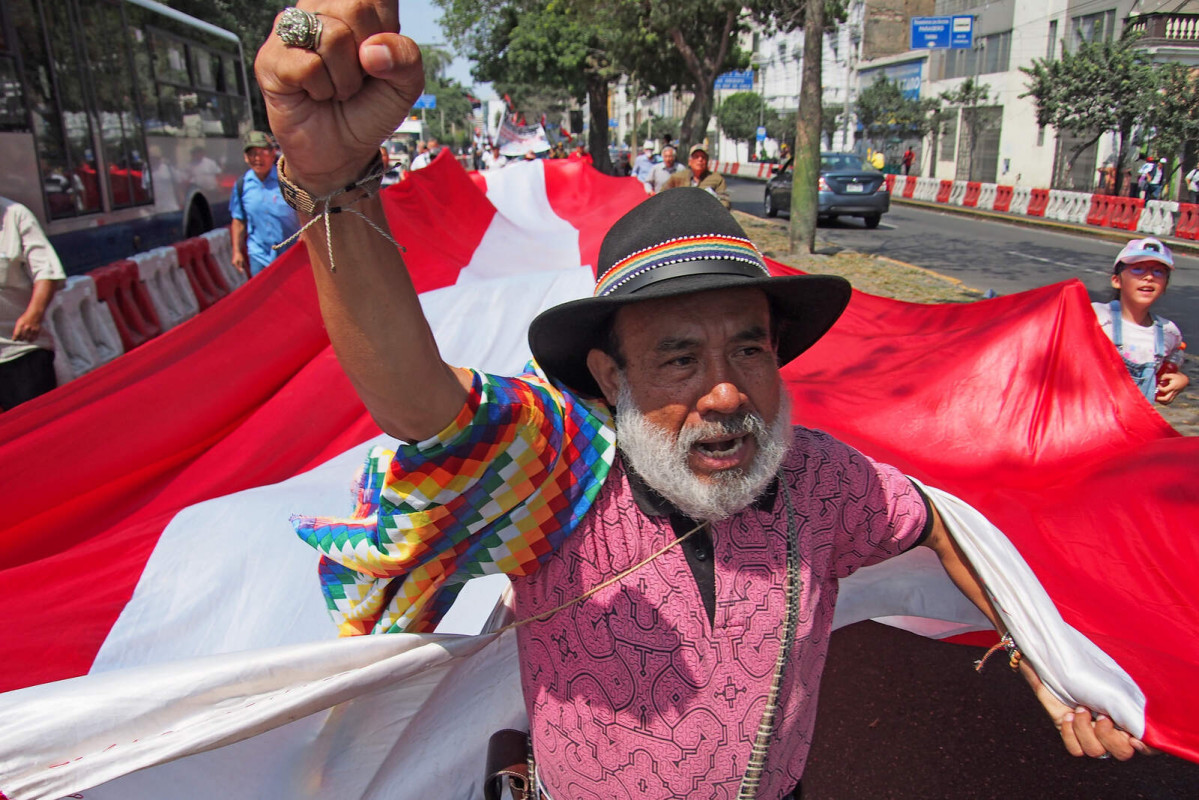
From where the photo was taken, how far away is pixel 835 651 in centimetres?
331

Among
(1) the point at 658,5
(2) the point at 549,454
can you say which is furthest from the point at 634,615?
(1) the point at 658,5

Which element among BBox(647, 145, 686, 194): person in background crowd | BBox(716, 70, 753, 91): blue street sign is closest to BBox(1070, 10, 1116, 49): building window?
BBox(716, 70, 753, 91): blue street sign

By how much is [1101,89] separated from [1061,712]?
2669 centimetres

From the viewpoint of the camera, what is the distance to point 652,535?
1482mm

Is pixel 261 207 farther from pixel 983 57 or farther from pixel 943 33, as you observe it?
pixel 983 57

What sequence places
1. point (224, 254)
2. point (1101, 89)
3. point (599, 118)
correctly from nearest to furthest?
point (224, 254) → point (1101, 89) → point (599, 118)

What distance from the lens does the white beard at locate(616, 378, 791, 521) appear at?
4.75ft

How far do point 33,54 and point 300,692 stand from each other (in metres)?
8.38

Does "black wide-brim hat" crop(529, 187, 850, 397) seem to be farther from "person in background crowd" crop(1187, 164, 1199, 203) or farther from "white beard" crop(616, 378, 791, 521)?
"person in background crowd" crop(1187, 164, 1199, 203)

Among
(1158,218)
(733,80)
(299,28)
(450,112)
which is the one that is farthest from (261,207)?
(450,112)

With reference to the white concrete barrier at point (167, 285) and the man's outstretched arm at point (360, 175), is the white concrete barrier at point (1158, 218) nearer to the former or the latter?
the white concrete barrier at point (167, 285)

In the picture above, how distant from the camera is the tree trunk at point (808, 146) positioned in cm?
1166

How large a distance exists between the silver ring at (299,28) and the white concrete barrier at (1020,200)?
24.6 metres

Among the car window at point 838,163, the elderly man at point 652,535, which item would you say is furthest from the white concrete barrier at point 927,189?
the elderly man at point 652,535
